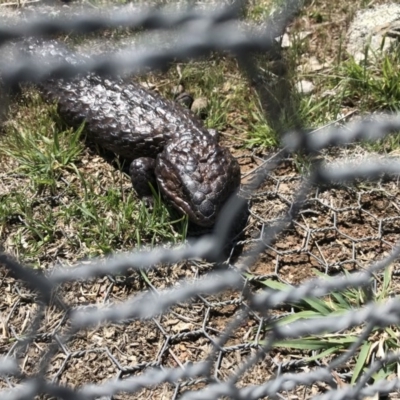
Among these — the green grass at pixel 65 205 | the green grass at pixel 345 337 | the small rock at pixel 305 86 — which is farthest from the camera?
the small rock at pixel 305 86

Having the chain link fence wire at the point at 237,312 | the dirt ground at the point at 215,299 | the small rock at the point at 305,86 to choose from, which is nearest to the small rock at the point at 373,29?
the small rock at the point at 305,86

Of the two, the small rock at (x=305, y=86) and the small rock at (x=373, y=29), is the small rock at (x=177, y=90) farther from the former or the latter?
the small rock at (x=373, y=29)

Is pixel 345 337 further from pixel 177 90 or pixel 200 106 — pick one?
pixel 177 90

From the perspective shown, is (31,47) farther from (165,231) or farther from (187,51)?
(187,51)

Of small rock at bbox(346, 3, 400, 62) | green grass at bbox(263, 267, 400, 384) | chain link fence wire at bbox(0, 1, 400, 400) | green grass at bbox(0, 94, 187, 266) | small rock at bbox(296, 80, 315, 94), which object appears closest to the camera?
chain link fence wire at bbox(0, 1, 400, 400)

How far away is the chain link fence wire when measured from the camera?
1.86 meters

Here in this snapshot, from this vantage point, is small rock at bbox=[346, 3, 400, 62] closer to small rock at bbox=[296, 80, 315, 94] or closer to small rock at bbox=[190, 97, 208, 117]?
small rock at bbox=[296, 80, 315, 94]

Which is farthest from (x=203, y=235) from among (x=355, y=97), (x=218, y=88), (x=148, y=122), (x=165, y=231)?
(x=355, y=97)

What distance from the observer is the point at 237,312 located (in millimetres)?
2168

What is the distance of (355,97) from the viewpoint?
9.11 ft

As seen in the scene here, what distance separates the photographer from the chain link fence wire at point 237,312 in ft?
6.09

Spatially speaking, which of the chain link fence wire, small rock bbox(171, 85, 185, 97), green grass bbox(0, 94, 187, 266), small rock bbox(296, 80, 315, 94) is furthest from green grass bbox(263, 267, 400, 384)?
small rock bbox(171, 85, 185, 97)

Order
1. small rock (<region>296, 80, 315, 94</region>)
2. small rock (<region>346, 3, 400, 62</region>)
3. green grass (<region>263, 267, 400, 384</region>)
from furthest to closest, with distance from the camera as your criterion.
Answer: small rock (<region>346, 3, 400, 62</region>) < small rock (<region>296, 80, 315, 94</region>) < green grass (<region>263, 267, 400, 384</region>)

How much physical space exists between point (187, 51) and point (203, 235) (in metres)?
1.41
